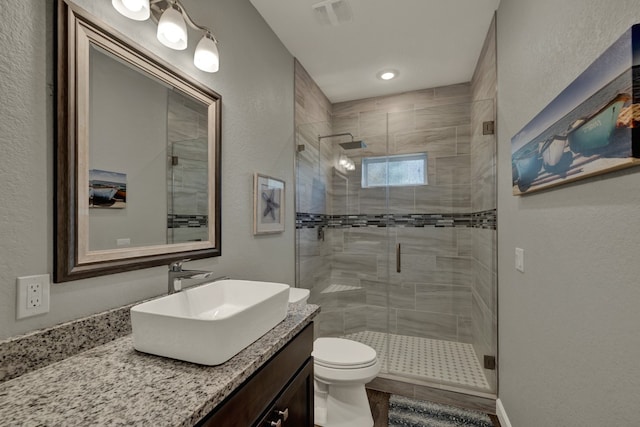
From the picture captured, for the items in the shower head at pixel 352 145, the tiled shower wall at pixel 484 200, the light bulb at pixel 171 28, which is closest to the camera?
the light bulb at pixel 171 28

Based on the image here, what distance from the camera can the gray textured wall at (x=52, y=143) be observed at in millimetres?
759

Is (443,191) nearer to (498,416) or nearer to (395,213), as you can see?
(395,213)

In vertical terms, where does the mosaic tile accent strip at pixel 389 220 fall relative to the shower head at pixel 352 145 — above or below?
below

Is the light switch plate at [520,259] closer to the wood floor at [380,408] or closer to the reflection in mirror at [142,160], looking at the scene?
the wood floor at [380,408]

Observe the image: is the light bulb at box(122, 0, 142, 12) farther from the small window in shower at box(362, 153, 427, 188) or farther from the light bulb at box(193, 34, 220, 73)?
the small window in shower at box(362, 153, 427, 188)

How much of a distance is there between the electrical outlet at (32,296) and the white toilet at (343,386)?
1311mm

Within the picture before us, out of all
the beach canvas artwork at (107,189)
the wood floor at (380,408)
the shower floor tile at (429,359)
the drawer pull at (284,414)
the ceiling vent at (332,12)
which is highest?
the ceiling vent at (332,12)

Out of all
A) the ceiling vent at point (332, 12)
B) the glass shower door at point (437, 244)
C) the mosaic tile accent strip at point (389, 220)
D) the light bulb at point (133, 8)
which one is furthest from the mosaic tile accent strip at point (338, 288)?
the light bulb at point (133, 8)

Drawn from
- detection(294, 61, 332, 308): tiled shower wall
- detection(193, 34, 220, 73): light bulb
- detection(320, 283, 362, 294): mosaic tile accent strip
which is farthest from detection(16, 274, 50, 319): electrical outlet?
detection(320, 283, 362, 294): mosaic tile accent strip

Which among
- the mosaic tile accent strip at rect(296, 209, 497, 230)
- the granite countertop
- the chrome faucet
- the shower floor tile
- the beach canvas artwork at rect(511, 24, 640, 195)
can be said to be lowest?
the shower floor tile

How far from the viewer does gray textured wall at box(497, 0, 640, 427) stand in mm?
731

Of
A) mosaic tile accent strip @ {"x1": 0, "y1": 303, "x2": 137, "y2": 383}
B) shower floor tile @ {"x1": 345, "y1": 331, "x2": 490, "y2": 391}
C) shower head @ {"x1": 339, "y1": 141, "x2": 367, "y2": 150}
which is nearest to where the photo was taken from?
mosaic tile accent strip @ {"x1": 0, "y1": 303, "x2": 137, "y2": 383}

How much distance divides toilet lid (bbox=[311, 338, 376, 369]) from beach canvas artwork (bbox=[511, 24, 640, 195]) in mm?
1324

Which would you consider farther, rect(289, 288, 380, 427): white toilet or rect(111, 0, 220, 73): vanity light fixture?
rect(289, 288, 380, 427): white toilet
